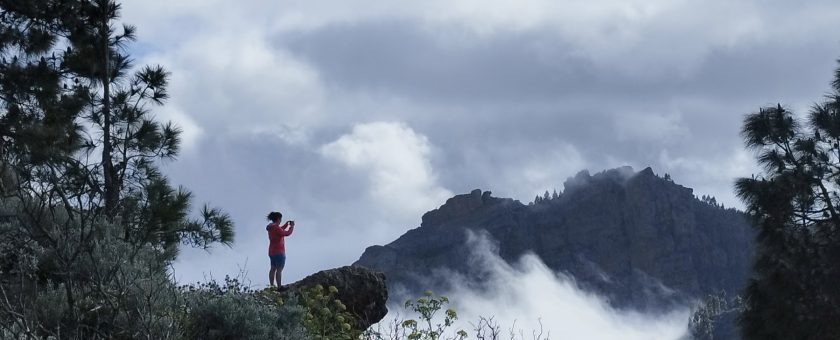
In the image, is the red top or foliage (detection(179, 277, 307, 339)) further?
the red top

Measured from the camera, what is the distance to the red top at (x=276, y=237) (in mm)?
16203

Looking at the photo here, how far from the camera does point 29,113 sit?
58.2 feet

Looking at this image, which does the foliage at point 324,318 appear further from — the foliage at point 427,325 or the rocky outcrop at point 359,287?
the rocky outcrop at point 359,287

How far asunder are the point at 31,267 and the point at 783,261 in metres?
14.6

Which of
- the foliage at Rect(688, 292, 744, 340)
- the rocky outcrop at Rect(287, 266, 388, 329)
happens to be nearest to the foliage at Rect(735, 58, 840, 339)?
the rocky outcrop at Rect(287, 266, 388, 329)

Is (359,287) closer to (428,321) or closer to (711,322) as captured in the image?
(428,321)

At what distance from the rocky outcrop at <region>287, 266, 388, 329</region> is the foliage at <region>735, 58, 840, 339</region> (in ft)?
26.3

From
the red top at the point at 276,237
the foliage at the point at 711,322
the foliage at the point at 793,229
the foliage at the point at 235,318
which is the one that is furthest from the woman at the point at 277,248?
the foliage at the point at 711,322

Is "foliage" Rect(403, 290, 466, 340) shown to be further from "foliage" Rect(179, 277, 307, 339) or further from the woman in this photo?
the woman

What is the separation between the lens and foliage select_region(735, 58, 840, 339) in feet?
68.3

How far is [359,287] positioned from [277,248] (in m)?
1.36

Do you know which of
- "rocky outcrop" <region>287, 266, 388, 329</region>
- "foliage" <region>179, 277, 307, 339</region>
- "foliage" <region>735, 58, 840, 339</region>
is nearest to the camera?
"foliage" <region>179, 277, 307, 339</region>

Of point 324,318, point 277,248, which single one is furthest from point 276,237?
point 324,318

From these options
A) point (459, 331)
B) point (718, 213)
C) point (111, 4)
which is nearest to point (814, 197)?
point (459, 331)
